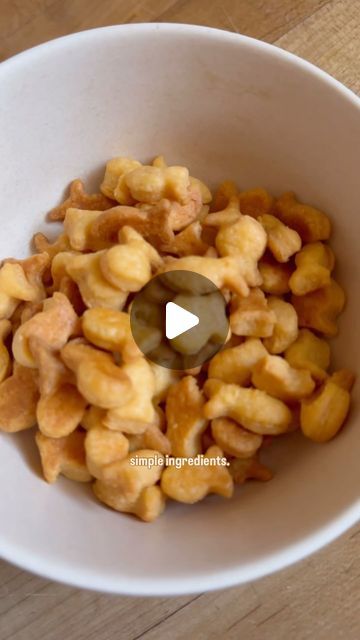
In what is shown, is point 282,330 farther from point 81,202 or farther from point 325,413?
point 81,202

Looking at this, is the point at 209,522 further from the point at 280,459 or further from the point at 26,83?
the point at 26,83

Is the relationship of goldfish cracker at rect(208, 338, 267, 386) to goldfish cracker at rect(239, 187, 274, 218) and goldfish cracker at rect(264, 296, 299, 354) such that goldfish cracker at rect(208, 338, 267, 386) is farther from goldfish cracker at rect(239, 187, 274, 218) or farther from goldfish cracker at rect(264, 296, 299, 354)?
goldfish cracker at rect(239, 187, 274, 218)

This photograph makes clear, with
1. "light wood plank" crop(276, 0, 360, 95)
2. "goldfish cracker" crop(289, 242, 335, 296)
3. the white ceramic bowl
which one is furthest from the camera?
"light wood plank" crop(276, 0, 360, 95)

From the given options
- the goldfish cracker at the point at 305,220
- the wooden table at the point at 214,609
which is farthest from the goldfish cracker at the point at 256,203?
the wooden table at the point at 214,609

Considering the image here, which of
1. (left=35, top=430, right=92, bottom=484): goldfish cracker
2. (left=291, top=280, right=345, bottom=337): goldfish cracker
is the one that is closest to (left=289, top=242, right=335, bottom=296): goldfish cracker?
(left=291, top=280, right=345, bottom=337): goldfish cracker

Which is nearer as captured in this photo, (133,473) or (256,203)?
(133,473)

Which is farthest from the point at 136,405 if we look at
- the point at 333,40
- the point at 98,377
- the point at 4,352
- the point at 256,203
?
the point at 333,40

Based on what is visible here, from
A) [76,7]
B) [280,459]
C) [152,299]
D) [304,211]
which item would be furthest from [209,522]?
[76,7]
